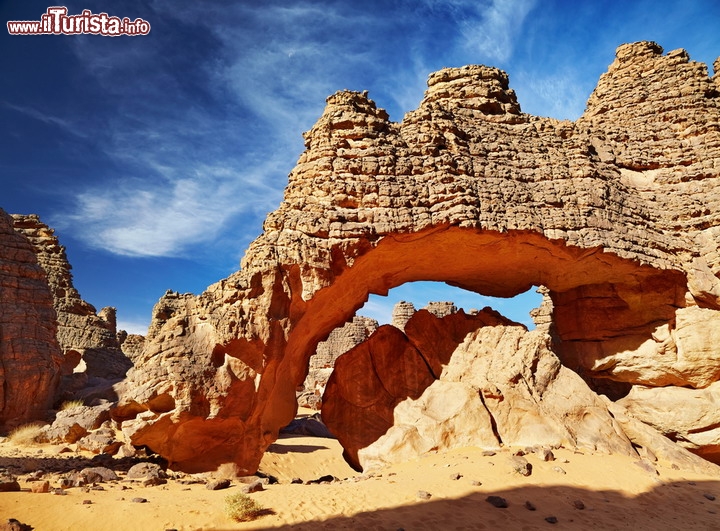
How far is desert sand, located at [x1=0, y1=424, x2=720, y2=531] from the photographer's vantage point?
7.09 m

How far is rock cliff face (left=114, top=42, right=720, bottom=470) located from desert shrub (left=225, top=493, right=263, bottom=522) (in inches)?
154

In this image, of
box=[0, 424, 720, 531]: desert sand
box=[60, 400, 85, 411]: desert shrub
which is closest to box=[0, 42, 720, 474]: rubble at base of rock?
box=[0, 424, 720, 531]: desert sand

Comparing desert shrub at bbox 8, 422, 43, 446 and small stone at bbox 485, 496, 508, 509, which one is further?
desert shrub at bbox 8, 422, 43, 446

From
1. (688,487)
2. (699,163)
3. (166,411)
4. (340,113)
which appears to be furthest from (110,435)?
(699,163)

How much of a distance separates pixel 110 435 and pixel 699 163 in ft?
71.3

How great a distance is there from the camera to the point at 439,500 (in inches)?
319

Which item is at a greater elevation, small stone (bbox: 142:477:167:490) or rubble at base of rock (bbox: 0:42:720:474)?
rubble at base of rock (bbox: 0:42:720:474)

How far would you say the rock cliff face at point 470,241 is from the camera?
11.4 meters

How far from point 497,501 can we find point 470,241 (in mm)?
6987

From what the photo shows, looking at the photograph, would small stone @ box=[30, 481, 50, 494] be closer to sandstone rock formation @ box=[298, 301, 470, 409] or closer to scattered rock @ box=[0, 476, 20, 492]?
scattered rock @ box=[0, 476, 20, 492]

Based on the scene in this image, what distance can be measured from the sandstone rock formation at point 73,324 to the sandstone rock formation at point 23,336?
6.36 m

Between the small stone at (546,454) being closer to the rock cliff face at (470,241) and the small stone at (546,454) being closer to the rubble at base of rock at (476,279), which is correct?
the rubble at base of rock at (476,279)

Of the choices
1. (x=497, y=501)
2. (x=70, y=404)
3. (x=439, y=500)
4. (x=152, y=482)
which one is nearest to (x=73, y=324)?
(x=70, y=404)

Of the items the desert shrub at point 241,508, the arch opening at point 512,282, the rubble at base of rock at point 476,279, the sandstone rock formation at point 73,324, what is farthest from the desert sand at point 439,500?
the sandstone rock formation at point 73,324
